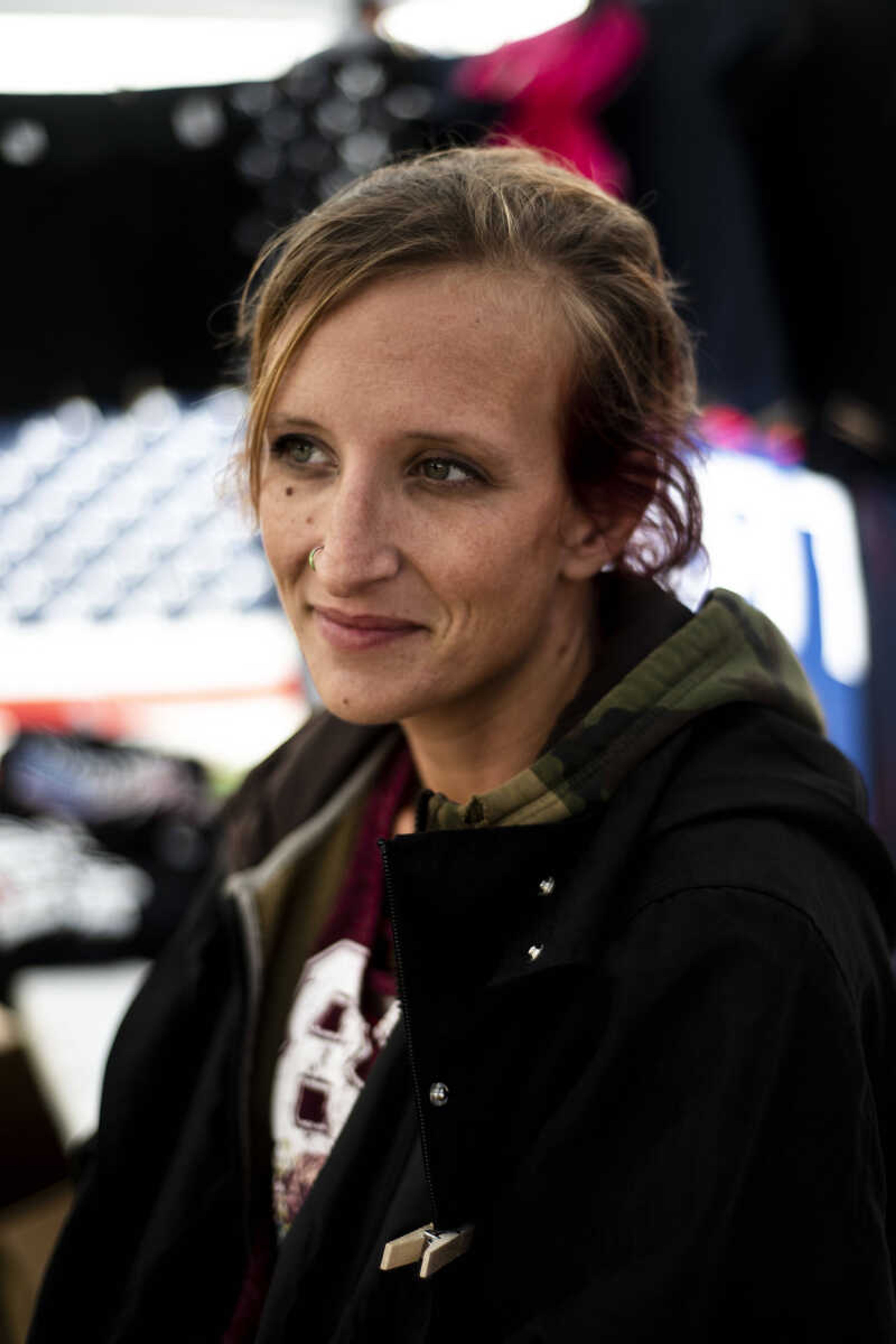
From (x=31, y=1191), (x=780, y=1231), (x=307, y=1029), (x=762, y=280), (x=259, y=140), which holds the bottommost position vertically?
(x=31, y=1191)

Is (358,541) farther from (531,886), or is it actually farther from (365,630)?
(531,886)

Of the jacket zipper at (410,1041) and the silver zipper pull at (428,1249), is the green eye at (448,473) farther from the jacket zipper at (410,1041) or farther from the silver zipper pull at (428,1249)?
the silver zipper pull at (428,1249)

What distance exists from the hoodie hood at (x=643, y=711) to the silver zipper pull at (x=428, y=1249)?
0.87 feet

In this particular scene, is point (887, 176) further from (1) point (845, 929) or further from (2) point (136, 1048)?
(2) point (136, 1048)

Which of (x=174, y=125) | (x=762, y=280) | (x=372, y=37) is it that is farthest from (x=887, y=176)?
(x=174, y=125)

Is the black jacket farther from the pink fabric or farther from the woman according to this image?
the pink fabric

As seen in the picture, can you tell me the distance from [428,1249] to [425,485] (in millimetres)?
523

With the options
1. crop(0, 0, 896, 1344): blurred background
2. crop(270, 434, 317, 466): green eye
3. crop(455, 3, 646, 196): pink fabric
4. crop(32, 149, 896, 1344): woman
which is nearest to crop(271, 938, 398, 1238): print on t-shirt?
crop(32, 149, 896, 1344): woman

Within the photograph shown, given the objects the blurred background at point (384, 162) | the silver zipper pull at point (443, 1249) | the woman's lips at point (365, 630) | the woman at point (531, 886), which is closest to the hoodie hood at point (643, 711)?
the woman at point (531, 886)

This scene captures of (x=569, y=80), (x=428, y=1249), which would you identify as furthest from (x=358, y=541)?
(x=569, y=80)

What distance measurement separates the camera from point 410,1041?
30.1 inches

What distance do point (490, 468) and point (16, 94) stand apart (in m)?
1.60

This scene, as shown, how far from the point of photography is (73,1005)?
7.01 ft

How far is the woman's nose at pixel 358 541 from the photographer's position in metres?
0.83
